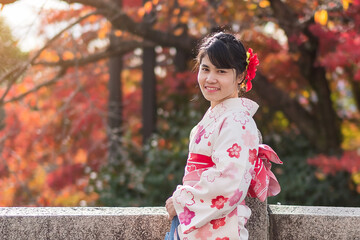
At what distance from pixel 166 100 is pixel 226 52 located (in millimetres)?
5466

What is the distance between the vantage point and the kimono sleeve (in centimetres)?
195

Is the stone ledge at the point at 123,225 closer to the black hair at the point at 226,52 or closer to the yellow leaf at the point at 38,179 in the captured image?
the black hair at the point at 226,52

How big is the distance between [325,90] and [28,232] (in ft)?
15.1

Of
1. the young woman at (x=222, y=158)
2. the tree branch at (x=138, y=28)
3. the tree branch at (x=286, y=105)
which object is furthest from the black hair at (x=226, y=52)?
the tree branch at (x=286, y=105)

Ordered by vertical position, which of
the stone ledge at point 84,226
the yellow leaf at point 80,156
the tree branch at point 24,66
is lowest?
the yellow leaf at point 80,156

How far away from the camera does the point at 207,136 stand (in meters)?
2.05

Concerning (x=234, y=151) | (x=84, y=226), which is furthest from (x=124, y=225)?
(x=234, y=151)

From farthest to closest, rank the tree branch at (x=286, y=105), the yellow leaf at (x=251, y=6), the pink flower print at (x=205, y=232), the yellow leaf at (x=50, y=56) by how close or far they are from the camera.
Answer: the yellow leaf at (x=50, y=56) → the tree branch at (x=286, y=105) → the yellow leaf at (x=251, y=6) → the pink flower print at (x=205, y=232)

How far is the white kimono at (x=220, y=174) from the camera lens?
6.43 feet

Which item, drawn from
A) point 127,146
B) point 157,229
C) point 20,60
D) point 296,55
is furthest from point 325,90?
point 157,229

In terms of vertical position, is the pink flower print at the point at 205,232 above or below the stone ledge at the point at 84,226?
above

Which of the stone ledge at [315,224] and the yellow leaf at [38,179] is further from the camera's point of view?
the yellow leaf at [38,179]

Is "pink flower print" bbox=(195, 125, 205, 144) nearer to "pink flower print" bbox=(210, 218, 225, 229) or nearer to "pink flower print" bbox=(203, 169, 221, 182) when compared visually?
"pink flower print" bbox=(203, 169, 221, 182)

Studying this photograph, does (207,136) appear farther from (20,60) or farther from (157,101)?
(157,101)
